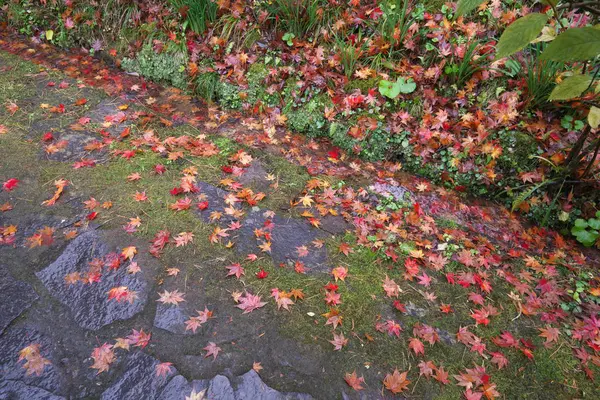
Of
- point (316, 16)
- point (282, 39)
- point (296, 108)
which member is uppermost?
point (316, 16)

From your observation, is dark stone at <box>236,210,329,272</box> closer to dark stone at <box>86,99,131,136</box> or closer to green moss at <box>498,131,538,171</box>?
dark stone at <box>86,99,131,136</box>

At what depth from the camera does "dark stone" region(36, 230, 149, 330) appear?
2350mm

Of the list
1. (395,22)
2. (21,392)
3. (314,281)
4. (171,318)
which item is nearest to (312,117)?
(395,22)

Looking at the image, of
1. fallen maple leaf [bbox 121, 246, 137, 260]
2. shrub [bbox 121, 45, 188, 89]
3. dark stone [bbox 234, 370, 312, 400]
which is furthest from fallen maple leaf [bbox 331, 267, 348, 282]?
shrub [bbox 121, 45, 188, 89]

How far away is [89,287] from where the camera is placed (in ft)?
8.20

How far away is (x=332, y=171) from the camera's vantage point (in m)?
3.94

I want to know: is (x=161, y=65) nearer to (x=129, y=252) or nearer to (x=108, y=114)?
Result: (x=108, y=114)

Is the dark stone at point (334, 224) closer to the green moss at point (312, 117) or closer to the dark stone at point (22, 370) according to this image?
the green moss at point (312, 117)

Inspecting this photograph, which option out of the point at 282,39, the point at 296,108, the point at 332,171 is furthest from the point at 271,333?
the point at 282,39

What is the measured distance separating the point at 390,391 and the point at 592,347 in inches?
65.9

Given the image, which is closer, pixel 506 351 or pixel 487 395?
pixel 487 395

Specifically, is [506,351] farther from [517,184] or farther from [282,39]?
[282,39]

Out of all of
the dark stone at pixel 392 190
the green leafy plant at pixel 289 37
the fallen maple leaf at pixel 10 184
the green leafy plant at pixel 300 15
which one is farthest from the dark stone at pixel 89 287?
the green leafy plant at pixel 300 15

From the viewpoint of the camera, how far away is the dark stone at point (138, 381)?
2006mm
